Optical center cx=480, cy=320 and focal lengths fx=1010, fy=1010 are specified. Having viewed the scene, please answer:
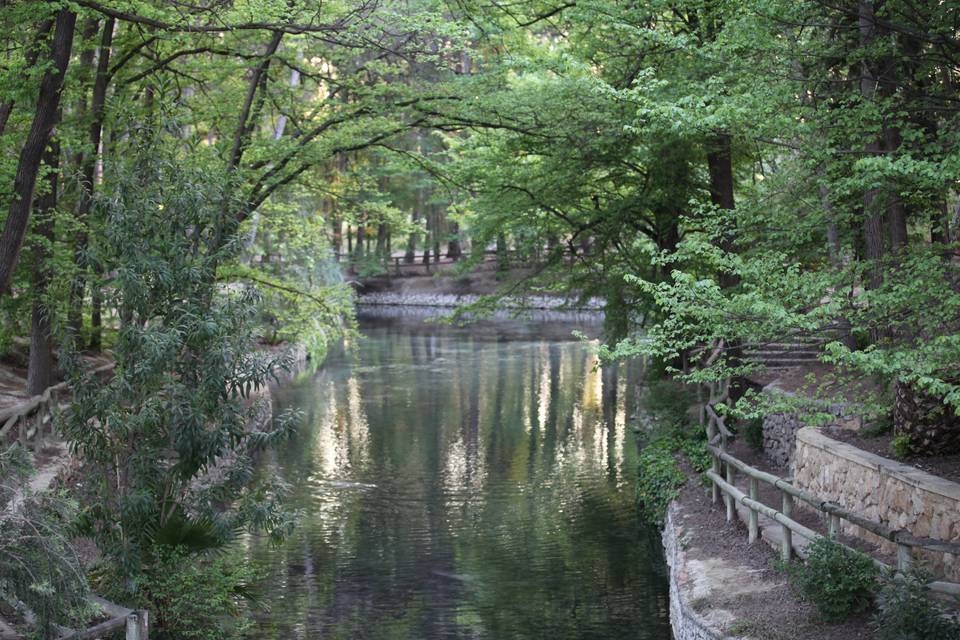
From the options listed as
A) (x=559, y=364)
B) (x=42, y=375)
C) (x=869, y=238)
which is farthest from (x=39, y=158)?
(x=559, y=364)

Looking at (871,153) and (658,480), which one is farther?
(658,480)

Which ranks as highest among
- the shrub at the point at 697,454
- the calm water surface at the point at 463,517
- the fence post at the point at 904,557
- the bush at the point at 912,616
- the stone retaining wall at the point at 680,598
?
the fence post at the point at 904,557

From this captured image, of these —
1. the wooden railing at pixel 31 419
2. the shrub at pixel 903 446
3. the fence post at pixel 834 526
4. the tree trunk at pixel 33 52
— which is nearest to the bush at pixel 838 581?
the fence post at pixel 834 526

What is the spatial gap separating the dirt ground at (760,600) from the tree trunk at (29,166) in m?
9.14

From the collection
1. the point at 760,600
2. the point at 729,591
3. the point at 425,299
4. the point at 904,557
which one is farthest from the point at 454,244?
the point at 904,557

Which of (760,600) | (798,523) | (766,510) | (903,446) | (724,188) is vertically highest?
(724,188)

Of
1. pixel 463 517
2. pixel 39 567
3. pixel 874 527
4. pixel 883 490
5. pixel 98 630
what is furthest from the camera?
pixel 463 517

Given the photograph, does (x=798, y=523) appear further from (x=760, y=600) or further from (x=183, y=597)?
(x=183, y=597)

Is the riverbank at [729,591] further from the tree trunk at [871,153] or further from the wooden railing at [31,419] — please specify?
the wooden railing at [31,419]

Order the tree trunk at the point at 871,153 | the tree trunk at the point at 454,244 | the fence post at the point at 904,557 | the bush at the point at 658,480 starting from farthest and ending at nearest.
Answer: the tree trunk at the point at 454,244, the bush at the point at 658,480, the tree trunk at the point at 871,153, the fence post at the point at 904,557

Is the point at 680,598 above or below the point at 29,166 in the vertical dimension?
below

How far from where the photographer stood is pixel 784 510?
1192 cm

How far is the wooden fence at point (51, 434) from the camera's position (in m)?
8.48

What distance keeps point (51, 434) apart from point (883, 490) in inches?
540
